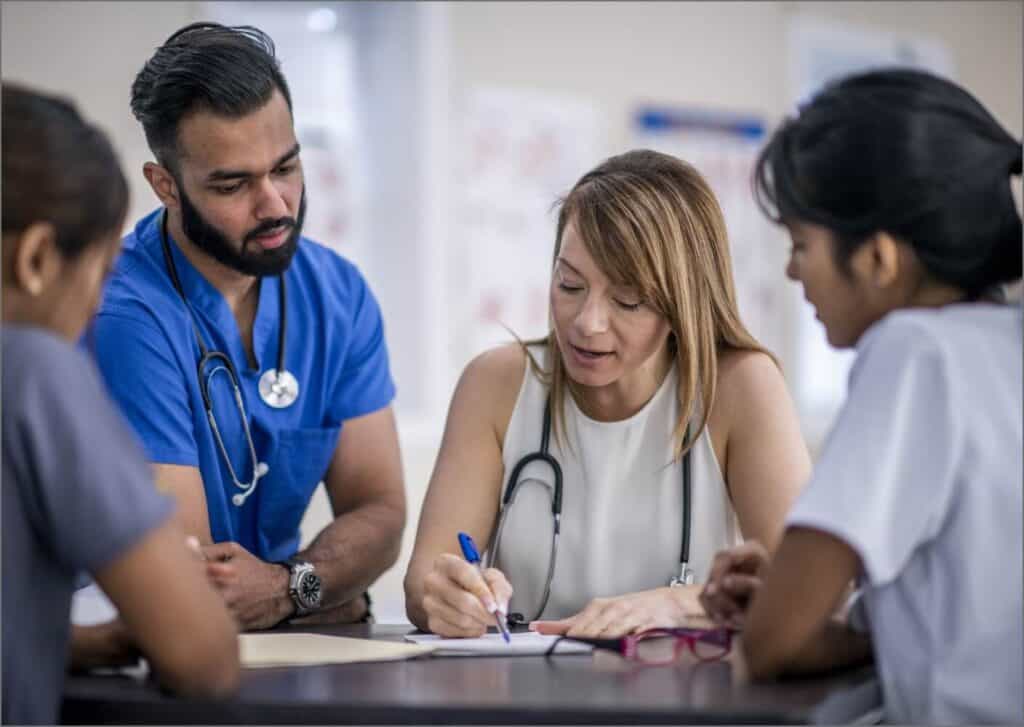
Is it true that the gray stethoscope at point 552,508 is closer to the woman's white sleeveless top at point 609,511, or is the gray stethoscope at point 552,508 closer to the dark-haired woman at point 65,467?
the woman's white sleeveless top at point 609,511

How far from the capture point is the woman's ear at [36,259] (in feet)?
3.23

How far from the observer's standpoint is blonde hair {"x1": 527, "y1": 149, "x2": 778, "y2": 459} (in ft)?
5.50

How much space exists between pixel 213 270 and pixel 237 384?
0.66 feet

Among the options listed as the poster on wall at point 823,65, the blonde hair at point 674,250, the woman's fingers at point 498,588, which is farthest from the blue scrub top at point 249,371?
the poster on wall at point 823,65

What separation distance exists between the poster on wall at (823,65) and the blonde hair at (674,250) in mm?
3235

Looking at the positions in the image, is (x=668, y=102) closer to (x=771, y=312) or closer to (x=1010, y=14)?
(x=771, y=312)

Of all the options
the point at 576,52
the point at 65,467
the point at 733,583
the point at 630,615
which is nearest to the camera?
the point at 65,467

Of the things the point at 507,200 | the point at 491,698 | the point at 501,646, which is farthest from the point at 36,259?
the point at 507,200

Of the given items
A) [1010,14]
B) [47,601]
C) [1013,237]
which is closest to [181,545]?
[47,601]

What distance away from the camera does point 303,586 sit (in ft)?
5.82

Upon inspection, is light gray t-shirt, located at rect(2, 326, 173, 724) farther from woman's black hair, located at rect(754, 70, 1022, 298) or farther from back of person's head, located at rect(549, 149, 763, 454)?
back of person's head, located at rect(549, 149, 763, 454)

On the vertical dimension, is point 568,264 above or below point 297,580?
above

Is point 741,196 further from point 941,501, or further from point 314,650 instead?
point 941,501

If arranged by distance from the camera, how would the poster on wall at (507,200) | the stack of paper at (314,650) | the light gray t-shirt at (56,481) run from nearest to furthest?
the light gray t-shirt at (56,481) → the stack of paper at (314,650) → the poster on wall at (507,200)
